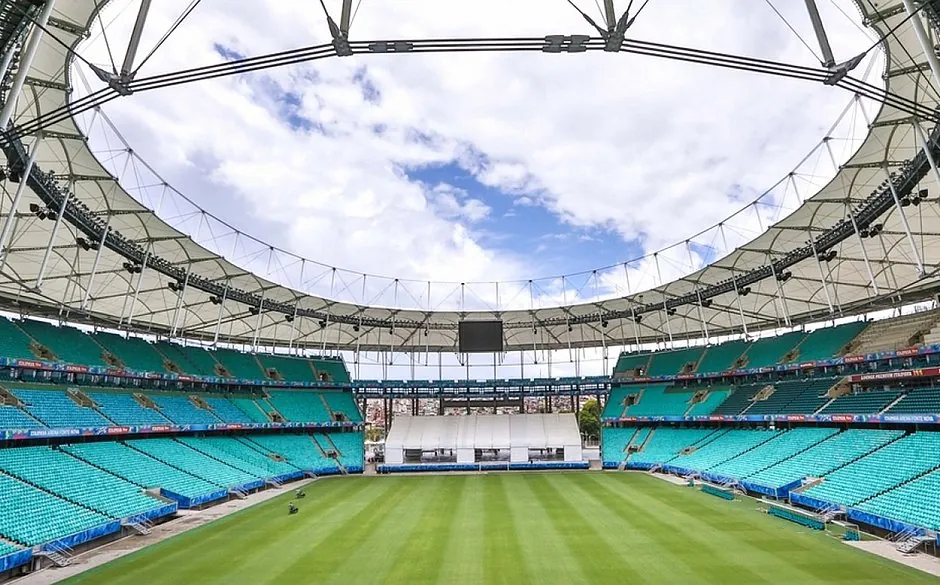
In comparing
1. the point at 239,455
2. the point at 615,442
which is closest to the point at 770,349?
the point at 615,442

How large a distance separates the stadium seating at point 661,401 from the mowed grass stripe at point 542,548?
81.9ft

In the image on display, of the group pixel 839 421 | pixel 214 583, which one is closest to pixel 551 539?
pixel 214 583

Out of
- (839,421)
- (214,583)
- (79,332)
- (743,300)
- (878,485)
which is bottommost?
(214,583)

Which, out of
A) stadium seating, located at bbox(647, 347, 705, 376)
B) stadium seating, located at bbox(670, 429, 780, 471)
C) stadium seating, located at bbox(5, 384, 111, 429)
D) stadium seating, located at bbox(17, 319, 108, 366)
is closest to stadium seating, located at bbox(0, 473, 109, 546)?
stadium seating, located at bbox(5, 384, 111, 429)

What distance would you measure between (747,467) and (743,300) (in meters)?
21.0

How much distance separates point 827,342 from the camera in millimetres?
43875

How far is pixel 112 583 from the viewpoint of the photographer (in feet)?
59.2

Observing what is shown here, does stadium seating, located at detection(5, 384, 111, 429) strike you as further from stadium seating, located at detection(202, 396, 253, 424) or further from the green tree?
the green tree

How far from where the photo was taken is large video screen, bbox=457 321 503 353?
5772 centimetres

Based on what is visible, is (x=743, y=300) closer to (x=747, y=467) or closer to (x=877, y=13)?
(x=747, y=467)

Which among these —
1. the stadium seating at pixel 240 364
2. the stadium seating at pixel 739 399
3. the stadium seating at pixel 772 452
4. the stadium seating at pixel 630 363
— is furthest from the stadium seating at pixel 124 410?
the stadium seating at pixel 630 363

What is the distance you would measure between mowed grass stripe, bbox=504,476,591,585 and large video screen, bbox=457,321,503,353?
24462 millimetres

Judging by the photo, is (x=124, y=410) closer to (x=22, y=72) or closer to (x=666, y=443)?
(x=22, y=72)

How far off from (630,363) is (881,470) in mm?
37790
